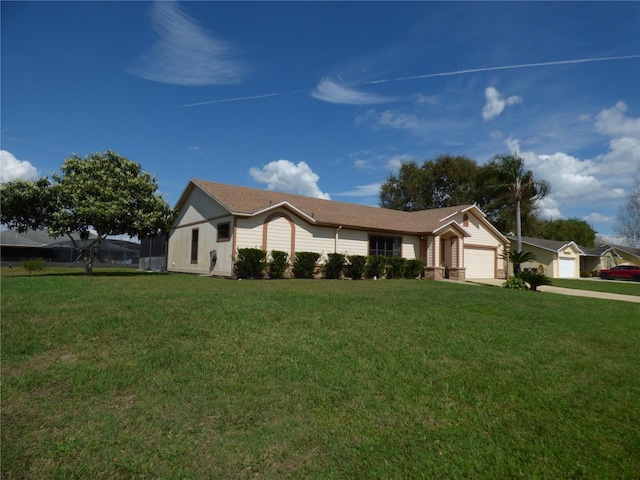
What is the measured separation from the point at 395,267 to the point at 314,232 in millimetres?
5149

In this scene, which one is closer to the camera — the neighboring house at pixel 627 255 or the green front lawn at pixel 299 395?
the green front lawn at pixel 299 395

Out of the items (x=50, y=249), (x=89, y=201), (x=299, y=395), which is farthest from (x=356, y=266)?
(x=50, y=249)

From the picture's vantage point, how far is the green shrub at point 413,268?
22.4 meters

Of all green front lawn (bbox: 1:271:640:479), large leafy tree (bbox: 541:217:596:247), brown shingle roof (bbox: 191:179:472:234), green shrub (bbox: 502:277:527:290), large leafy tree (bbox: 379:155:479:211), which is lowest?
green front lawn (bbox: 1:271:640:479)

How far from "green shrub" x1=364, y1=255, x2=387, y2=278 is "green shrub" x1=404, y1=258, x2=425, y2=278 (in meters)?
1.78

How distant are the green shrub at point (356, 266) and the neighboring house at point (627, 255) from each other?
140 feet

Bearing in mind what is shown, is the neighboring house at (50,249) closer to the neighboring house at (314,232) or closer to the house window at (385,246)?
the neighboring house at (314,232)

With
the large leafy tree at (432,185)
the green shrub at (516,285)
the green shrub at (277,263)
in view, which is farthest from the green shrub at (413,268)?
the large leafy tree at (432,185)

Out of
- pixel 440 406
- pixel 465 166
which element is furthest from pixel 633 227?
pixel 440 406

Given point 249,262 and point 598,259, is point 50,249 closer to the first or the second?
point 249,262

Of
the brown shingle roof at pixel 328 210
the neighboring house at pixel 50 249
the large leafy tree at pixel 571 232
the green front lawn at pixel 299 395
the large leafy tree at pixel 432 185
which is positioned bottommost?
the green front lawn at pixel 299 395

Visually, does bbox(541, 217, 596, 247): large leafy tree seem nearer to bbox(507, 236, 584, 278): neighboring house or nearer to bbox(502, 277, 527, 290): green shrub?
bbox(507, 236, 584, 278): neighboring house

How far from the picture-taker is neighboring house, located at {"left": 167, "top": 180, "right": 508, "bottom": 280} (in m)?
18.8

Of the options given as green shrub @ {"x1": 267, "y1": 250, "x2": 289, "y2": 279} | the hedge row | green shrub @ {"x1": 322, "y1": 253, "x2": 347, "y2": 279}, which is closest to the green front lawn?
the hedge row
